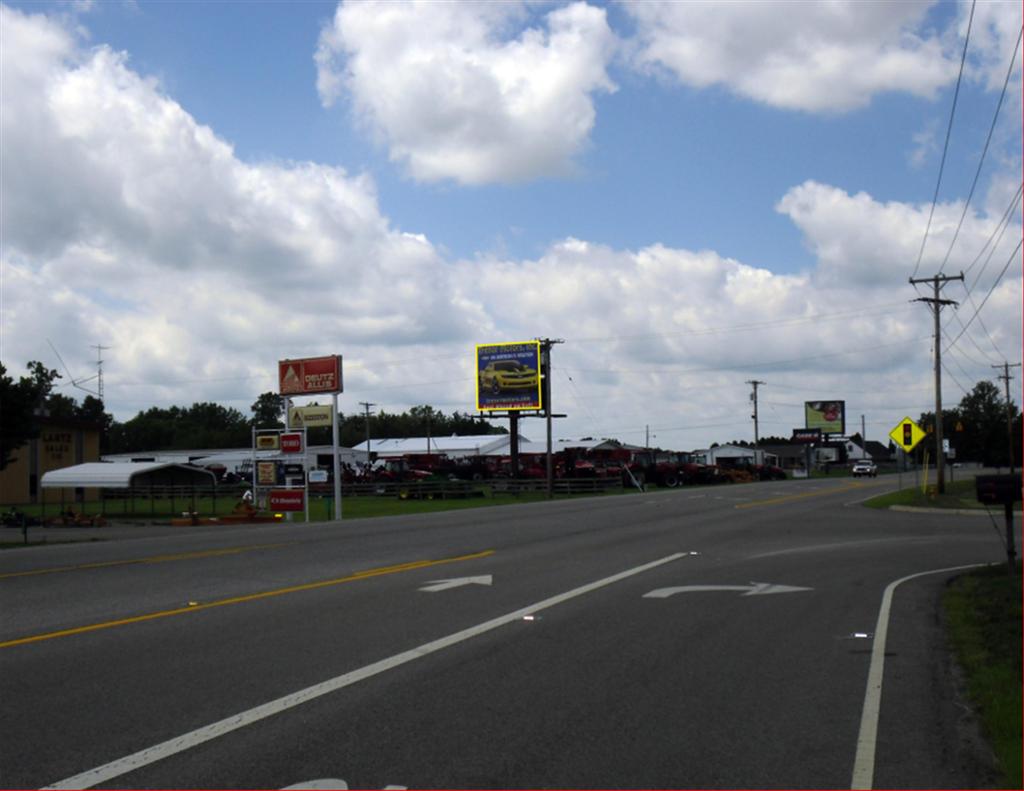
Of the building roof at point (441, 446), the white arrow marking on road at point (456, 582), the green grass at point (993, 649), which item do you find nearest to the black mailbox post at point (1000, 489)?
the green grass at point (993, 649)

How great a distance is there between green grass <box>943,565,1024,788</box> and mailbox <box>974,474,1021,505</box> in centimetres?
108

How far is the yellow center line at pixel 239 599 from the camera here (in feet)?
36.5

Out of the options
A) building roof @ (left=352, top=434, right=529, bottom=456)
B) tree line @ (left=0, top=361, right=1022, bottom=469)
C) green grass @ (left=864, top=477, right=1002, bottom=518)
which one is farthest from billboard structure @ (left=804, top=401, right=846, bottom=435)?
green grass @ (left=864, top=477, right=1002, bottom=518)

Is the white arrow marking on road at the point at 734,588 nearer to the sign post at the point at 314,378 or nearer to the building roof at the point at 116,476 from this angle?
the sign post at the point at 314,378

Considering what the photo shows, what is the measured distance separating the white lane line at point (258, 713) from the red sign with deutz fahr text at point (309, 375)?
30886 mm

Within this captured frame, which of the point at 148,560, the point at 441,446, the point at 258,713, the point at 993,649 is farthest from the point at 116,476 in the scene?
the point at 441,446

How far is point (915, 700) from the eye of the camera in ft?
27.6

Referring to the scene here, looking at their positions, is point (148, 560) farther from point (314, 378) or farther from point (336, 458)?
point (314, 378)

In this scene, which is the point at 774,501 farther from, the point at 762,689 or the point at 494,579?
the point at 762,689

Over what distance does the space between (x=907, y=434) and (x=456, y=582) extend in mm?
28893

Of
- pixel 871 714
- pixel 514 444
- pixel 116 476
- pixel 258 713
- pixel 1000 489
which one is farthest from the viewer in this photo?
pixel 514 444

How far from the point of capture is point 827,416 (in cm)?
13638

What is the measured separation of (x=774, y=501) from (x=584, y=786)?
1532 inches

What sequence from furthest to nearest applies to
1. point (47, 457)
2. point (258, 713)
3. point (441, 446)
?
point (441, 446) < point (47, 457) < point (258, 713)
